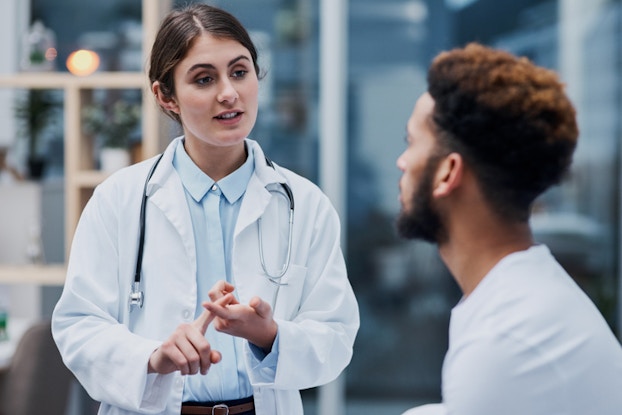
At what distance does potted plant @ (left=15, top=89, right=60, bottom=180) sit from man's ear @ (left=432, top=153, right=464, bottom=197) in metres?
2.98

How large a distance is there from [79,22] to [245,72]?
3.03 meters

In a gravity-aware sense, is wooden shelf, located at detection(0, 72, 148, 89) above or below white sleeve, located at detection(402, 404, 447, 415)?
above

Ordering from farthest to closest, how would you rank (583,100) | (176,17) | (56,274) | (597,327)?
(583,100) < (56,274) < (176,17) < (597,327)

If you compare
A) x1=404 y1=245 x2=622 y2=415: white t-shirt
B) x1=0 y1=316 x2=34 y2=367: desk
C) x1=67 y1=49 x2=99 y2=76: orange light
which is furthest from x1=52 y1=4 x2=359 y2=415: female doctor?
x1=67 y1=49 x2=99 y2=76: orange light

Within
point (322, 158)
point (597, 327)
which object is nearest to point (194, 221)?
point (597, 327)

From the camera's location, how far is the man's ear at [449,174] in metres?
1.16

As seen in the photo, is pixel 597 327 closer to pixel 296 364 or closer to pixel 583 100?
pixel 296 364

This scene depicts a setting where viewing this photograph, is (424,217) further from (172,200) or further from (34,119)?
(34,119)

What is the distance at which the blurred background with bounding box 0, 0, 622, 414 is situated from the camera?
434 centimetres

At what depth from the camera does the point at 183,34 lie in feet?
5.18

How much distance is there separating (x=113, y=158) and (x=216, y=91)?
2.12m

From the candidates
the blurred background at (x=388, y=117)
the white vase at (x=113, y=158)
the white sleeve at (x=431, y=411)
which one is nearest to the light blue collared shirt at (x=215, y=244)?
the white sleeve at (x=431, y=411)

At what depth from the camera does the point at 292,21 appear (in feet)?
14.4

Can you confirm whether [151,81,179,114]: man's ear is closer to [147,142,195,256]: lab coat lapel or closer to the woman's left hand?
[147,142,195,256]: lab coat lapel
